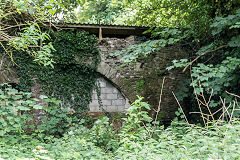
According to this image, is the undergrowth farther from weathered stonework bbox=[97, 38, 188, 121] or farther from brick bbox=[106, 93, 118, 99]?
weathered stonework bbox=[97, 38, 188, 121]

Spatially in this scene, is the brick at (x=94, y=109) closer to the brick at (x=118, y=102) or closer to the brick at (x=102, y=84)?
the brick at (x=118, y=102)

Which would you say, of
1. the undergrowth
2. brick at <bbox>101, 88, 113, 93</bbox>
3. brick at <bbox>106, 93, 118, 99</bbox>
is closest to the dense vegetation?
the undergrowth

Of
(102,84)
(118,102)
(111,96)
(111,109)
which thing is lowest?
(111,109)

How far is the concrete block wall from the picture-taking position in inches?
251

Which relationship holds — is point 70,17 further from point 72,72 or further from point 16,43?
point 16,43

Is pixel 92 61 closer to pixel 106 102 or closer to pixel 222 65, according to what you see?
pixel 106 102

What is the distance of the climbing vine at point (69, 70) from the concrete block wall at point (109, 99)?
211mm

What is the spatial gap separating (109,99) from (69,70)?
1.44m

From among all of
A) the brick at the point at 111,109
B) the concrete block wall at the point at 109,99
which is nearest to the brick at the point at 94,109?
the concrete block wall at the point at 109,99

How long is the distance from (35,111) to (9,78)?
3.48ft

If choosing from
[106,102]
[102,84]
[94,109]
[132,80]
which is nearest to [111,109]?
[106,102]

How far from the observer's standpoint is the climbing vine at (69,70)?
5.77 metres

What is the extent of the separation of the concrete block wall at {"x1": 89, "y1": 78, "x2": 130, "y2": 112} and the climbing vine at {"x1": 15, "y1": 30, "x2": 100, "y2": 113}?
0.21 m

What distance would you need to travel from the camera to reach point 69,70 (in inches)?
244
